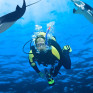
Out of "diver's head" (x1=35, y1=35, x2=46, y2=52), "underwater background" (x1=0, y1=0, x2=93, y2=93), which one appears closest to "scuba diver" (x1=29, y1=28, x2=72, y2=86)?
"diver's head" (x1=35, y1=35, x2=46, y2=52)

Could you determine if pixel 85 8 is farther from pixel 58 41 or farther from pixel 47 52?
pixel 58 41

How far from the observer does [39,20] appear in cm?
1170

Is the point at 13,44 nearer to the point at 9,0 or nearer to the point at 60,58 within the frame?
the point at 9,0

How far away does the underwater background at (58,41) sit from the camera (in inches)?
444

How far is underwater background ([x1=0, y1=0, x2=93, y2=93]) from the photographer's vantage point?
11.3 m

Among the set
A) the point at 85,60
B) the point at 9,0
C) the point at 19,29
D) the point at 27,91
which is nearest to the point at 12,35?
the point at 19,29

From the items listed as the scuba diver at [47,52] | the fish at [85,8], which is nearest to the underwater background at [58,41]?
the fish at [85,8]

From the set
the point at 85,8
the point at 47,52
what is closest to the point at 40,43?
the point at 47,52

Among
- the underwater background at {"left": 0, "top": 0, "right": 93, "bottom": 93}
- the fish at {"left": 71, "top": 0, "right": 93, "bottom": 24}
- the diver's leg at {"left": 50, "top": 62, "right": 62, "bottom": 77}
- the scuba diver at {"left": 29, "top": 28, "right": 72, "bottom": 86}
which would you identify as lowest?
the diver's leg at {"left": 50, "top": 62, "right": 62, "bottom": 77}

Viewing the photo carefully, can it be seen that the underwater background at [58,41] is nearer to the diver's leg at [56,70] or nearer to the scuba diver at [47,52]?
the scuba diver at [47,52]

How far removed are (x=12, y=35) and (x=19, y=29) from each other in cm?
100

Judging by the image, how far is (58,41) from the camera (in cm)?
1390

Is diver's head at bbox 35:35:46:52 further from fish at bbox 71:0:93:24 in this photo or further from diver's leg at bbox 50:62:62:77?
fish at bbox 71:0:93:24

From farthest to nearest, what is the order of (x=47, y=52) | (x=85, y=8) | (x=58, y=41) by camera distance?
(x=58, y=41) < (x=85, y=8) < (x=47, y=52)
